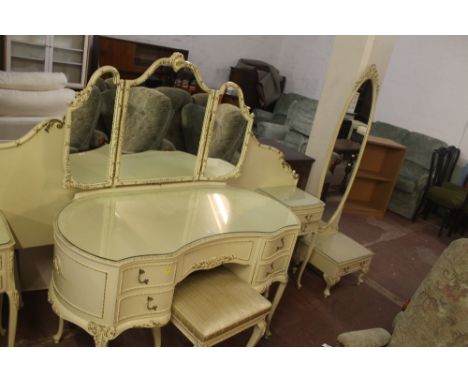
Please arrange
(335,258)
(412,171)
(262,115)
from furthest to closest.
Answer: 1. (262,115)
2. (412,171)
3. (335,258)

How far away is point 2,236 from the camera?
54.7 inches

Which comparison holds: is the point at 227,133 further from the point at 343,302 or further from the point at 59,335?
the point at 343,302

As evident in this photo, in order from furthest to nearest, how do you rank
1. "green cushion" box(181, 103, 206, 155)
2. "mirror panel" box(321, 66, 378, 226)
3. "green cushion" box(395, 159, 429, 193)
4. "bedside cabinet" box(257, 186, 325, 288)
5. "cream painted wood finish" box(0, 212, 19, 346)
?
"green cushion" box(395, 159, 429, 193) → "mirror panel" box(321, 66, 378, 226) → "bedside cabinet" box(257, 186, 325, 288) → "green cushion" box(181, 103, 206, 155) → "cream painted wood finish" box(0, 212, 19, 346)

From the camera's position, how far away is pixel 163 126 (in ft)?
6.28

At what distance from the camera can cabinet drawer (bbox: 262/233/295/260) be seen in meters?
1.85

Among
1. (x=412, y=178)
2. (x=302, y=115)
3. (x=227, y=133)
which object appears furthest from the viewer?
(x=302, y=115)

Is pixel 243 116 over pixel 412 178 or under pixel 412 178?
over

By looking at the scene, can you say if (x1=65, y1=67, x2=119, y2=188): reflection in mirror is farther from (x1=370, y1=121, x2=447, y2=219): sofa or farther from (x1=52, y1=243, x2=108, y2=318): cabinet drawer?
(x1=370, y1=121, x2=447, y2=219): sofa

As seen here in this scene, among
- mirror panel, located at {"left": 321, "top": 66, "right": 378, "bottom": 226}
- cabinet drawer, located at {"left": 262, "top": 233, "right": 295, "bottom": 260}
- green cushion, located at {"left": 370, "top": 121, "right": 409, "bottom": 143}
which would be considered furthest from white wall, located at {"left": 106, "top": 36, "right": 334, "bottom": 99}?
cabinet drawer, located at {"left": 262, "top": 233, "right": 295, "bottom": 260}

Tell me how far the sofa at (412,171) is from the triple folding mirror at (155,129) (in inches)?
116

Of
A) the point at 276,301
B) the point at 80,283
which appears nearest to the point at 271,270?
the point at 276,301

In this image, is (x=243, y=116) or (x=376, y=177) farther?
(x=376, y=177)

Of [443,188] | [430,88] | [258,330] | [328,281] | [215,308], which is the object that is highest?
[430,88]

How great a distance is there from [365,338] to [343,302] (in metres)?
1.20
